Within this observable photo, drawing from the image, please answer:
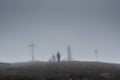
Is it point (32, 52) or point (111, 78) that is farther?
point (32, 52)

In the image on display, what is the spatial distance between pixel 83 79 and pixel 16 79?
7.68 metres

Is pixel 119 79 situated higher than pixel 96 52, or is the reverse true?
pixel 96 52

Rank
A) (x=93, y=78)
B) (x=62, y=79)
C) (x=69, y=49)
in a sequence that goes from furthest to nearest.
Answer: (x=69, y=49) → (x=93, y=78) → (x=62, y=79)

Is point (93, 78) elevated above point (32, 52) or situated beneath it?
situated beneath

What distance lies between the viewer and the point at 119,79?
1797 cm

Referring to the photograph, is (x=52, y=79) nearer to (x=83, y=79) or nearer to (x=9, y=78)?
(x=83, y=79)

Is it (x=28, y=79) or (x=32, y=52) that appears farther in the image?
(x=32, y=52)

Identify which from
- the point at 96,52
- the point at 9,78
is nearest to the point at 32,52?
the point at 96,52

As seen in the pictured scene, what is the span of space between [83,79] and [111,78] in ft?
11.6

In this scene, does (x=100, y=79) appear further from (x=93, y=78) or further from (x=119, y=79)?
(x=119, y=79)

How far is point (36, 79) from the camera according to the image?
1752 cm

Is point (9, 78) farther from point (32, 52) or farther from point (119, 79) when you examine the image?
point (32, 52)

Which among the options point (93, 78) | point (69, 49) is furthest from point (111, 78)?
point (69, 49)

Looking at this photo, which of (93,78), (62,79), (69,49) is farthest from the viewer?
(69,49)
